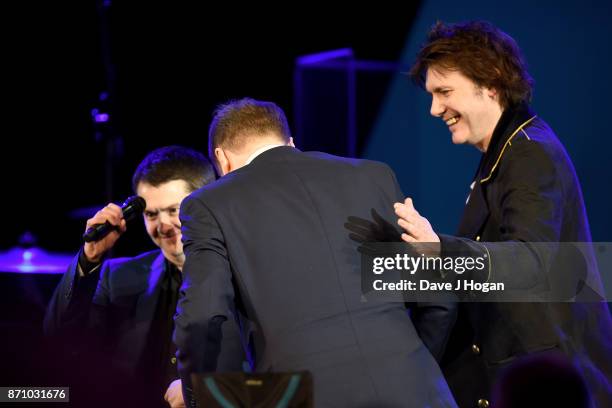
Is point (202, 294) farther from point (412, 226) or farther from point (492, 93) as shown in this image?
point (492, 93)

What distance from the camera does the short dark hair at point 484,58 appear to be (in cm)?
295

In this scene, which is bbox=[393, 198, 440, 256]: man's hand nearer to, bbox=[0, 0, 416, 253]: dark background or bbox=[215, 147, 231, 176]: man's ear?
bbox=[215, 147, 231, 176]: man's ear

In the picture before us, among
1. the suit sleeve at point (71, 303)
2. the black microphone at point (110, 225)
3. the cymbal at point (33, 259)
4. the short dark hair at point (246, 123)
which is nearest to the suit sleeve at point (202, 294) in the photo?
the short dark hair at point (246, 123)

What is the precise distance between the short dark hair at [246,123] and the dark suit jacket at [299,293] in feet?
0.84

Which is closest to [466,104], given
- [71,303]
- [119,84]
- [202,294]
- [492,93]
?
[492,93]

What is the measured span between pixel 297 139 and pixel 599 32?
2.06 m

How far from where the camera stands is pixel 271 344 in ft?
8.05

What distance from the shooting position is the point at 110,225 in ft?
10.5

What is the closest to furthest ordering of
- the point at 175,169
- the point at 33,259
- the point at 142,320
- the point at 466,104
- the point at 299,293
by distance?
the point at 299,293 < the point at 466,104 < the point at 142,320 < the point at 175,169 < the point at 33,259

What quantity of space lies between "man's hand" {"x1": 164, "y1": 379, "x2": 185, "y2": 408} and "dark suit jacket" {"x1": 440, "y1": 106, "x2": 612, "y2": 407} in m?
0.99

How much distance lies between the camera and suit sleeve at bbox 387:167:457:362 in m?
2.70

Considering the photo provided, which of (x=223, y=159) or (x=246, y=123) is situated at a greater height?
(x=246, y=123)

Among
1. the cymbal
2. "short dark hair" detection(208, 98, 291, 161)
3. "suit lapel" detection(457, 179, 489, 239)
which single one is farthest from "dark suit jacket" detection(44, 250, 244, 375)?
"suit lapel" detection(457, 179, 489, 239)

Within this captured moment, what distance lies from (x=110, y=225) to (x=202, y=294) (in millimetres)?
932
